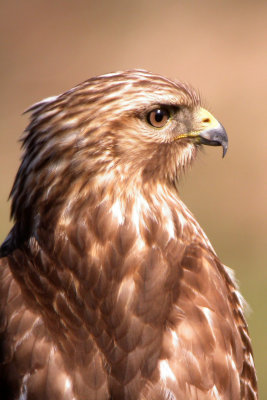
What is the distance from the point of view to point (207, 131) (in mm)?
5434

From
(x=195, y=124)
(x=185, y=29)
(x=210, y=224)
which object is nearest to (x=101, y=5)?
(x=185, y=29)

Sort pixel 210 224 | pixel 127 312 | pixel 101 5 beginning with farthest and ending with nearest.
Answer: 1. pixel 101 5
2. pixel 210 224
3. pixel 127 312

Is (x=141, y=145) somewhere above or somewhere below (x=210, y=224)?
above

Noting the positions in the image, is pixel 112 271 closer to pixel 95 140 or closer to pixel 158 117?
pixel 95 140

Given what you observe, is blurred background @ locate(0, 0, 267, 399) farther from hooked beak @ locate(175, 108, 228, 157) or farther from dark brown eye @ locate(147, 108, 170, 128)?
dark brown eye @ locate(147, 108, 170, 128)

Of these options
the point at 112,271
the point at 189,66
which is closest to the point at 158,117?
the point at 112,271

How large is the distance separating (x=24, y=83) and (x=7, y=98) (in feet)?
1.18

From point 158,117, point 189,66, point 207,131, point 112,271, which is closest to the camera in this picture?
point 112,271

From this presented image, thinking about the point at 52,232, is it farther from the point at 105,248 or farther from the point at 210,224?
the point at 210,224

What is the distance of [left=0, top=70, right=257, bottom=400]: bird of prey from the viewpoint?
488cm

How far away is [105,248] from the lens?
5.08m

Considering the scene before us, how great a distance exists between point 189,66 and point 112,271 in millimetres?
10963

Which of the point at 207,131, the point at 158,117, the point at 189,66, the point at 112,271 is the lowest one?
the point at 189,66

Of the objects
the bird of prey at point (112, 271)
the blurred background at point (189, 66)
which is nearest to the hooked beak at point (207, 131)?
the bird of prey at point (112, 271)
